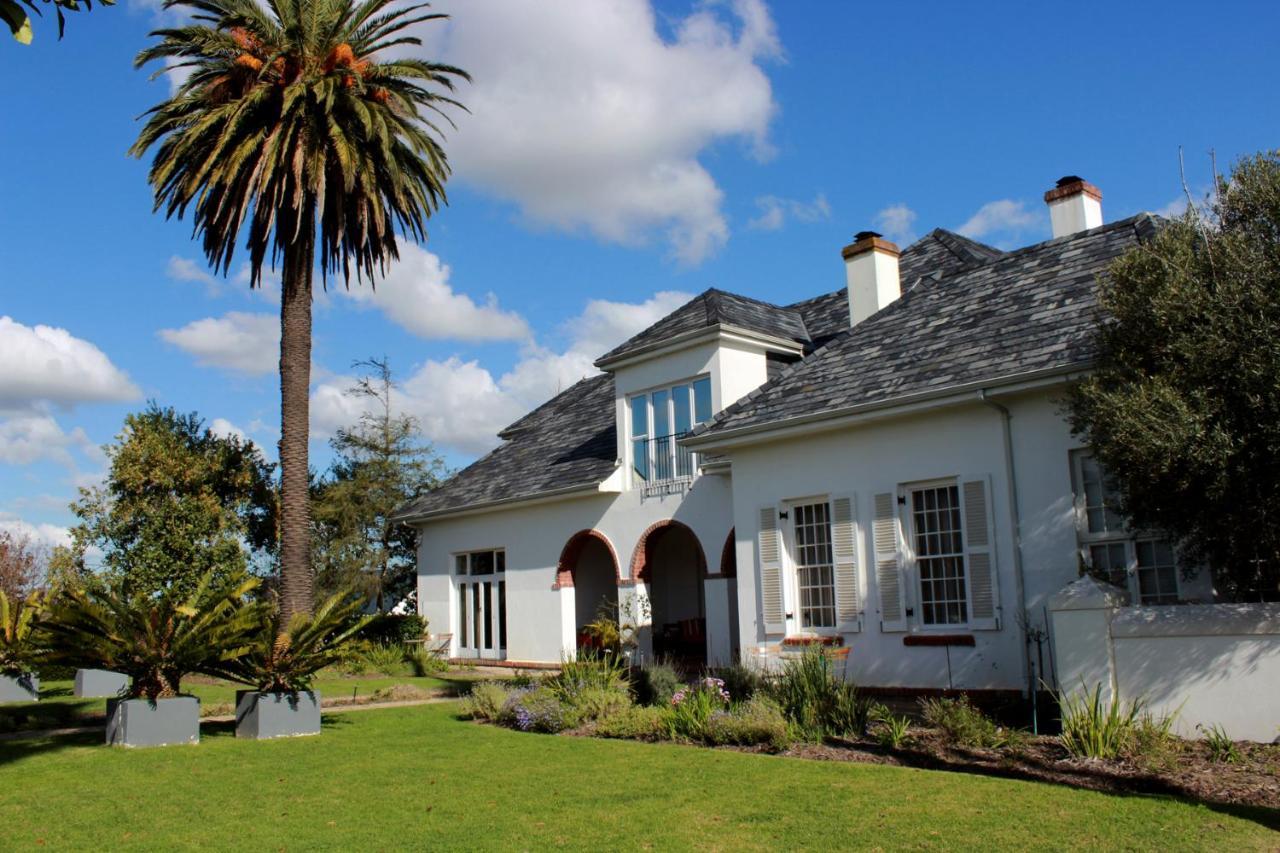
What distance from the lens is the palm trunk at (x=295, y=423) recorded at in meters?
20.5

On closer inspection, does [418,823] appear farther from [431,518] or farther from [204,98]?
[431,518]

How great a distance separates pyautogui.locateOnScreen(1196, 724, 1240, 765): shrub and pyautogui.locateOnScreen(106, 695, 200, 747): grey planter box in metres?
11.0

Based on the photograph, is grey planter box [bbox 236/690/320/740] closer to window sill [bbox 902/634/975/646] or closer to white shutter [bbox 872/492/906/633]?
white shutter [bbox 872/492/906/633]

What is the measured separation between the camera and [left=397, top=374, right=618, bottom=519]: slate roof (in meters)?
23.7

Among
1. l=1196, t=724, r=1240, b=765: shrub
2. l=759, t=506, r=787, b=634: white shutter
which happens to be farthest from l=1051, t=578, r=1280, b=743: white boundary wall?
l=759, t=506, r=787, b=634: white shutter

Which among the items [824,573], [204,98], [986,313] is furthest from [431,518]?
[986,313]

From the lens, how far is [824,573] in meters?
15.6

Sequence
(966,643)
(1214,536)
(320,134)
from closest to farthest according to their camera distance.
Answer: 1. (1214,536)
2. (966,643)
3. (320,134)

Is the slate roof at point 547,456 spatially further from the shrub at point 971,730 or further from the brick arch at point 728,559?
the shrub at point 971,730

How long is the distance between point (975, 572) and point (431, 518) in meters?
16.9

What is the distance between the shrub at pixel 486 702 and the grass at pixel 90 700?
3.82 m

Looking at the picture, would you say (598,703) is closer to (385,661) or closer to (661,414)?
(661,414)

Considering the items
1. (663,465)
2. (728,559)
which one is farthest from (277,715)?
(663,465)

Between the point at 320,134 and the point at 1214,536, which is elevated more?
the point at 320,134
